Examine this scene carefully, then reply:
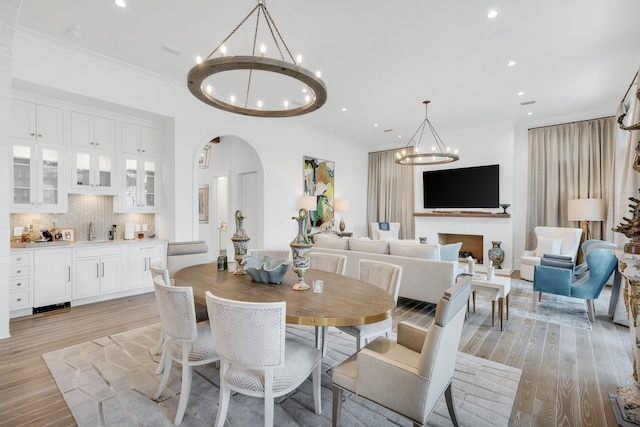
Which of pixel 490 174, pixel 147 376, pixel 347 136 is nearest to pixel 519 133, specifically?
pixel 490 174

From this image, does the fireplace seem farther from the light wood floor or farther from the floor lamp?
the light wood floor

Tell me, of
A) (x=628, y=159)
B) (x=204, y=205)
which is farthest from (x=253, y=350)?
(x=204, y=205)

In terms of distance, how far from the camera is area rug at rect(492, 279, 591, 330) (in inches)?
142

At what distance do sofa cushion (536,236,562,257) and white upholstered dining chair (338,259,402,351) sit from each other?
4574mm

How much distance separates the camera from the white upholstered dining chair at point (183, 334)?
174 centimetres

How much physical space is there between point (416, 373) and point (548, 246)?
18.3 ft

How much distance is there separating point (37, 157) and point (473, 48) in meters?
5.60

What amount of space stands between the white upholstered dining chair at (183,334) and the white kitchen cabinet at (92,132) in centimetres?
345

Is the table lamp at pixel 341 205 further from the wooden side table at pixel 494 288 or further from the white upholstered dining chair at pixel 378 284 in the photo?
the white upholstered dining chair at pixel 378 284

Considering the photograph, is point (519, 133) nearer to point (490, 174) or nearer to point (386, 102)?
point (490, 174)

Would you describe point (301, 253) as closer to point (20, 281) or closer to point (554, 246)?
point (20, 281)

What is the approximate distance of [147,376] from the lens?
7.64 ft

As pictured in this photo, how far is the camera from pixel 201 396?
2098 millimetres

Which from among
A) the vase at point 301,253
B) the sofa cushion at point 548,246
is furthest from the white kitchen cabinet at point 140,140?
the sofa cushion at point 548,246
